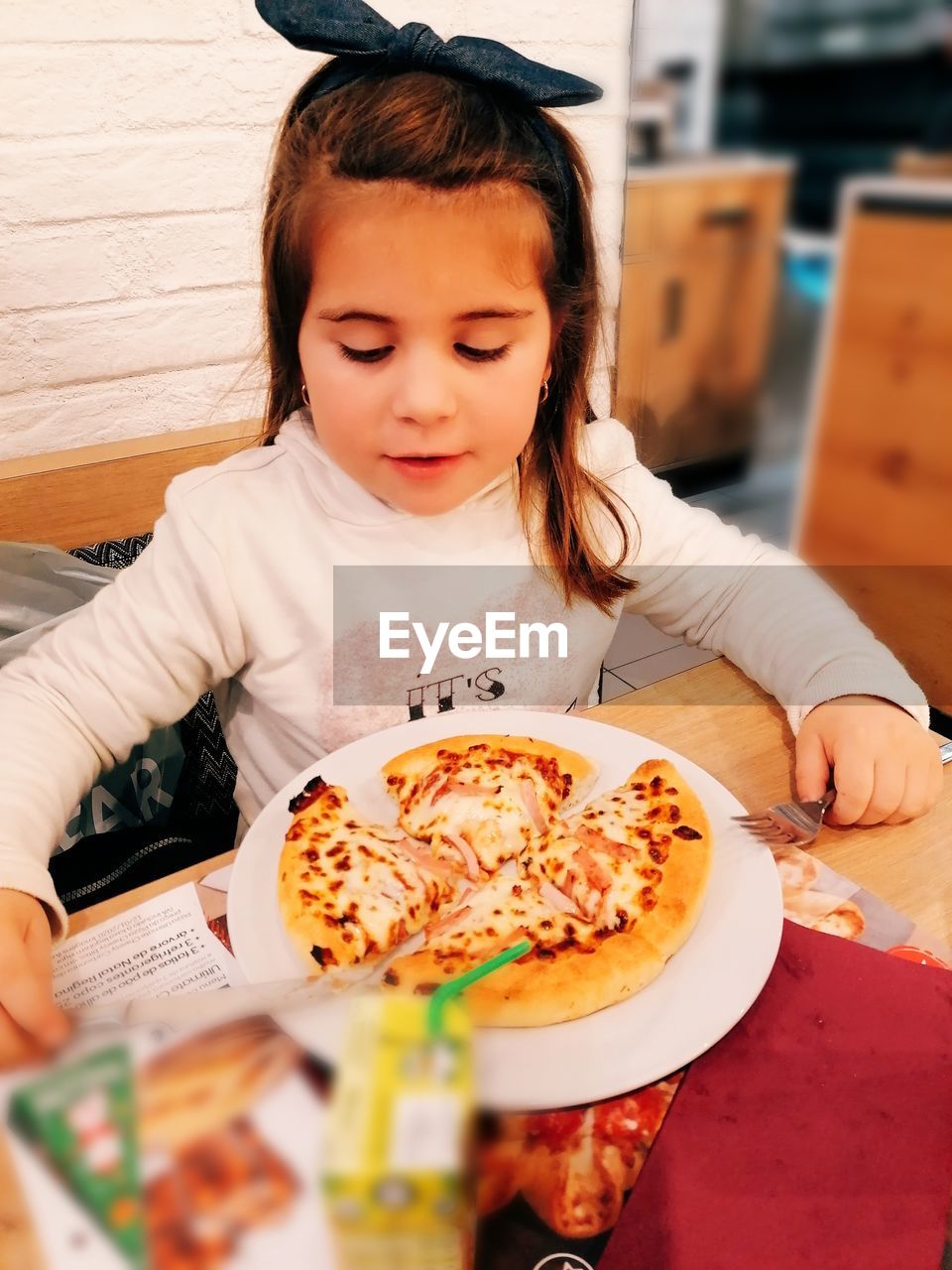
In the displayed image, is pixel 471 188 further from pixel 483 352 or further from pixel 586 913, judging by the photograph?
pixel 586 913

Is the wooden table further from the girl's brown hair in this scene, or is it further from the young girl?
the girl's brown hair

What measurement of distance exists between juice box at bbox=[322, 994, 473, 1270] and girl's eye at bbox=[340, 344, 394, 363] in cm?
55

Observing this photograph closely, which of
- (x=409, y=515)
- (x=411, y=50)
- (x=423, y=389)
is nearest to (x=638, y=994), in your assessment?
(x=423, y=389)

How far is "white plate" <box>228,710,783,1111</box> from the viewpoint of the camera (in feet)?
1.43

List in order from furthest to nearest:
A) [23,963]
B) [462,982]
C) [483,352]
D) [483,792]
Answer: [483,352], [483,792], [23,963], [462,982]

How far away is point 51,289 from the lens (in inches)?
48.1

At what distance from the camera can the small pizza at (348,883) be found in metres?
0.51

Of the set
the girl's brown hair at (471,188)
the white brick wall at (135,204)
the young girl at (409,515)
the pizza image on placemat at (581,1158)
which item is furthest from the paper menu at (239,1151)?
the white brick wall at (135,204)

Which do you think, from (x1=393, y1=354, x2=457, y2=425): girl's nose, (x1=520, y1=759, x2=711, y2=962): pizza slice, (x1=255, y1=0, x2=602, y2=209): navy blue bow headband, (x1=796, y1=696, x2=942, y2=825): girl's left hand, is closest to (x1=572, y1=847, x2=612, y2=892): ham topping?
(x1=520, y1=759, x2=711, y2=962): pizza slice

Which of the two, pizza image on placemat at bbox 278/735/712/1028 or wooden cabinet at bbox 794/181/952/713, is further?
wooden cabinet at bbox 794/181/952/713

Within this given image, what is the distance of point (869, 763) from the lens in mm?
666

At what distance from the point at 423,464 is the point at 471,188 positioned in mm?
225

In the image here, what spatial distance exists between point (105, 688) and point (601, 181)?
4.38 feet

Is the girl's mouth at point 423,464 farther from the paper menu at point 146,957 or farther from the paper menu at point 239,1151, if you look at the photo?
the paper menu at point 239,1151
